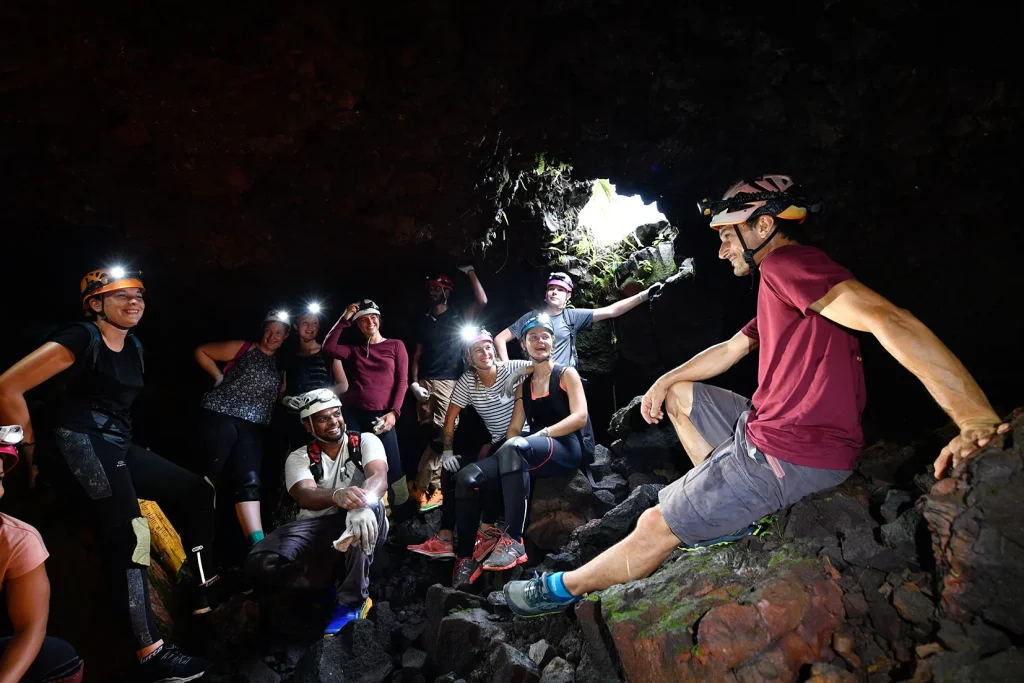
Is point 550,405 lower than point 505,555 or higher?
higher

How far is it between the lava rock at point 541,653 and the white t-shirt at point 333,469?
7.70 ft

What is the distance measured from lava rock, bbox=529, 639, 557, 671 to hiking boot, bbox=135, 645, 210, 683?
269cm

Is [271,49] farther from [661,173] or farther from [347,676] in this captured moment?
[347,676]

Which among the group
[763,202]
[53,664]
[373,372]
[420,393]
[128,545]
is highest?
[373,372]

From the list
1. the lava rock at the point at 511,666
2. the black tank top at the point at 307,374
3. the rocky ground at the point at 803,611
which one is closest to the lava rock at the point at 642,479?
the rocky ground at the point at 803,611

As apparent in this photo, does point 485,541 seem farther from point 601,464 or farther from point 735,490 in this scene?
point 735,490

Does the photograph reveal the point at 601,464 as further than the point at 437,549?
Yes

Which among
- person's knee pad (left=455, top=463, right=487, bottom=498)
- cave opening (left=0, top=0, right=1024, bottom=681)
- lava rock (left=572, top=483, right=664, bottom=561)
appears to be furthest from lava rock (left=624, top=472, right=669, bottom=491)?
person's knee pad (left=455, top=463, right=487, bottom=498)

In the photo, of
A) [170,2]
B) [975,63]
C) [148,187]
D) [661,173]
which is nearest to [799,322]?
[975,63]

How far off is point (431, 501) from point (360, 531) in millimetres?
2181

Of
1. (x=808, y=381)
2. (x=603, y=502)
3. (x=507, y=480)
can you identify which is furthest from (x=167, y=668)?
(x=808, y=381)

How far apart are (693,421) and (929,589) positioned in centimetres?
148

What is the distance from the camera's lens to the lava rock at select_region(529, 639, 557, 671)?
3211mm

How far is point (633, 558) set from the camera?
2928mm
